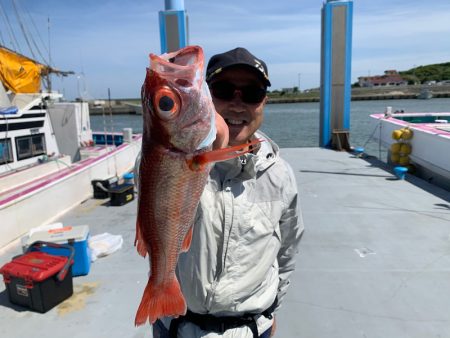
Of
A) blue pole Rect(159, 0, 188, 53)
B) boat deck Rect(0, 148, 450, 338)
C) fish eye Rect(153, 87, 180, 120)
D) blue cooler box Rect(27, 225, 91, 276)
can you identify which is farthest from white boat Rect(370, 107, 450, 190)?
fish eye Rect(153, 87, 180, 120)

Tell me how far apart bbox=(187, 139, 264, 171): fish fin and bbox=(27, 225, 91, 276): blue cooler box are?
329 cm

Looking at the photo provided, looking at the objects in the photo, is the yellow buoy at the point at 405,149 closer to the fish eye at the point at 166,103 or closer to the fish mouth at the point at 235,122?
the fish mouth at the point at 235,122

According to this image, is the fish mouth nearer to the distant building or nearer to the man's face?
the man's face

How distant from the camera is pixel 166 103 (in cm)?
112

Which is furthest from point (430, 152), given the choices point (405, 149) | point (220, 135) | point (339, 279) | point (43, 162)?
point (43, 162)

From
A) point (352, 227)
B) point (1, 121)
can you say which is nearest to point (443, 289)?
point (352, 227)

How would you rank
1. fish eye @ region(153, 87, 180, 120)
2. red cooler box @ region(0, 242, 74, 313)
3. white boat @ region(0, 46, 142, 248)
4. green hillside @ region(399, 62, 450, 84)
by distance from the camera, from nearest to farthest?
fish eye @ region(153, 87, 180, 120) < red cooler box @ region(0, 242, 74, 313) < white boat @ region(0, 46, 142, 248) < green hillside @ region(399, 62, 450, 84)

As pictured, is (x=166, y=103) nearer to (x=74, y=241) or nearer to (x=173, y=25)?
(x=74, y=241)

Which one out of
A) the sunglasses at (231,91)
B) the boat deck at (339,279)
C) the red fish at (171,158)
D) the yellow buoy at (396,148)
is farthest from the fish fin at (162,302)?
the yellow buoy at (396,148)

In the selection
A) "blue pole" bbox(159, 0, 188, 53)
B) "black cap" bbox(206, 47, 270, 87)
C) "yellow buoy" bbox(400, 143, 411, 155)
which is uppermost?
"blue pole" bbox(159, 0, 188, 53)

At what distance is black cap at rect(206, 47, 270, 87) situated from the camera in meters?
1.67

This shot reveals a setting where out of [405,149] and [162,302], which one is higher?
[162,302]

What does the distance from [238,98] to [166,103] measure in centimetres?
67

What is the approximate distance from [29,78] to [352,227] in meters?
12.4
